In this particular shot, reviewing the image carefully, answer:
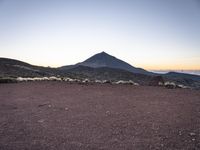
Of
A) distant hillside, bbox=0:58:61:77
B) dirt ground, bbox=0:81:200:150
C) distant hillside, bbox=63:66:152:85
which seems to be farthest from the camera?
distant hillside, bbox=63:66:152:85

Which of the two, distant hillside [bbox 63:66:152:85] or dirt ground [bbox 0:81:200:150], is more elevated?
distant hillside [bbox 63:66:152:85]

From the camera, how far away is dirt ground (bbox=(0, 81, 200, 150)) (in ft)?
18.9

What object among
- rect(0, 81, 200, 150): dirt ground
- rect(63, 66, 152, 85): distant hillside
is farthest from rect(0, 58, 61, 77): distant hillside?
rect(0, 81, 200, 150): dirt ground

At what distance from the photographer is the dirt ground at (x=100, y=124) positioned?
18.9 feet

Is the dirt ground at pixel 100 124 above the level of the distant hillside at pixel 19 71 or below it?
below

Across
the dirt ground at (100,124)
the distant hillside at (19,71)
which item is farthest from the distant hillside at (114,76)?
the dirt ground at (100,124)

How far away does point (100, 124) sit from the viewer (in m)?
7.57

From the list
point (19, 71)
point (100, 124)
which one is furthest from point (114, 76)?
point (100, 124)

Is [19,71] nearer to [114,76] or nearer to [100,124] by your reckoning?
[114,76]

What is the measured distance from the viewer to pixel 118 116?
8.59 metres

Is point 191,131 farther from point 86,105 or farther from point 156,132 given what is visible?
point 86,105

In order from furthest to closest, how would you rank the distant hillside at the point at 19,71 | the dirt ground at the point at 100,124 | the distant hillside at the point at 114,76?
the distant hillside at the point at 114,76 < the distant hillside at the point at 19,71 < the dirt ground at the point at 100,124

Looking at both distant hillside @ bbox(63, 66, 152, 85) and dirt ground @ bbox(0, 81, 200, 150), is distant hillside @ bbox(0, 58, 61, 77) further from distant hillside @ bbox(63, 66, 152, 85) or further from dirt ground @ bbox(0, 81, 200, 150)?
dirt ground @ bbox(0, 81, 200, 150)

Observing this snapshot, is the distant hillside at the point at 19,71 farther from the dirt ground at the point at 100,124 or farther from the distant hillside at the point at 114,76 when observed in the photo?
the dirt ground at the point at 100,124
